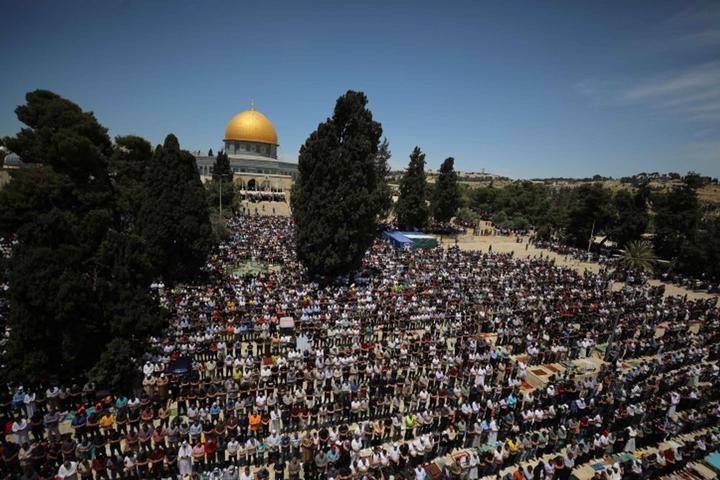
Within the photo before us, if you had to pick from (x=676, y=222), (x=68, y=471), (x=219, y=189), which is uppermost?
(x=219, y=189)

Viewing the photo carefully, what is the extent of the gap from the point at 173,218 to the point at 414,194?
99.9ft

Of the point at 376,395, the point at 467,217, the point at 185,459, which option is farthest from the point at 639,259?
the point at 185,459

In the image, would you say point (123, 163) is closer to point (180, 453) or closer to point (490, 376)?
point (180, 453)

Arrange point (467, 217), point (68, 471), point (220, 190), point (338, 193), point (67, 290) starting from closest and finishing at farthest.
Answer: point (68, 471), point (67, 290), point (338, 193), point (220, 190), point (467, 217)

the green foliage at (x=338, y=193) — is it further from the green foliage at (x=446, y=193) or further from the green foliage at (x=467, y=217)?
the green foliage at (x=467, y=217)

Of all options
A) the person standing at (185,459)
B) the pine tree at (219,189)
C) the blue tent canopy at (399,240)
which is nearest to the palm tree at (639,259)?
the blue tent canopy at (399,240)

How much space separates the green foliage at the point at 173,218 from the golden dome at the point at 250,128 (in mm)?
50741

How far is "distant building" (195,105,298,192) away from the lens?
70.9m

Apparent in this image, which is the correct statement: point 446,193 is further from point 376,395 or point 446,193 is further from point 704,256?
point 376,395

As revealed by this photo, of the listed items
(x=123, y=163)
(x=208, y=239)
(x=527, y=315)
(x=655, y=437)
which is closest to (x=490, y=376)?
(x=655, y=437)

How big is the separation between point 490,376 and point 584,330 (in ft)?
28.8

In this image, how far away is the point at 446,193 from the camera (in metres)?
49.7

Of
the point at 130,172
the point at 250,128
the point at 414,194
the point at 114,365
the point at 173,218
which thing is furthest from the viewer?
the point at 250,128

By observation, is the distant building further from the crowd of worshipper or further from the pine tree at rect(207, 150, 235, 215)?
the crowd of worshipper
